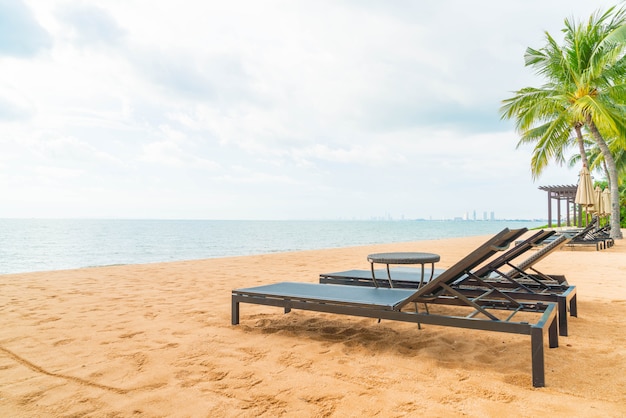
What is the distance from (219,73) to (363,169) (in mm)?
54196

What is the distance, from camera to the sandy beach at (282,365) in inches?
79.4

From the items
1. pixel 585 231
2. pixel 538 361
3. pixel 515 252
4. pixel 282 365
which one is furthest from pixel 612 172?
pixel 282 365

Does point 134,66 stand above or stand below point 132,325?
above

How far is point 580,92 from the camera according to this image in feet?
45.4

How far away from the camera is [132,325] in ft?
12.1

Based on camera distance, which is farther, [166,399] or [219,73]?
[219,73]

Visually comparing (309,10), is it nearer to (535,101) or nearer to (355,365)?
(535,101)

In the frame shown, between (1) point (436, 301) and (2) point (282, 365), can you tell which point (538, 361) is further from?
(2) point (282, 365)

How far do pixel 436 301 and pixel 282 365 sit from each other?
130cm

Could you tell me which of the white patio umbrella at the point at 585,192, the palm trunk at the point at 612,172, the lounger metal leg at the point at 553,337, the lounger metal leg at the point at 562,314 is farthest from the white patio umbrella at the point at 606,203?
the lounger metal leg at the point at 553,337

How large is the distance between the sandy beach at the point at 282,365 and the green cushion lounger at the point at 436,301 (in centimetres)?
26

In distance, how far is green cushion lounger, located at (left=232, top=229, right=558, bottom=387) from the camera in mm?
2316

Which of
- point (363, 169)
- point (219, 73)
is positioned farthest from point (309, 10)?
point (363, 169)

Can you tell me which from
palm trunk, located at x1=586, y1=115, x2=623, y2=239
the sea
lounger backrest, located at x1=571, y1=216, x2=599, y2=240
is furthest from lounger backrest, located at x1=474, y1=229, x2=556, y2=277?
the sea
